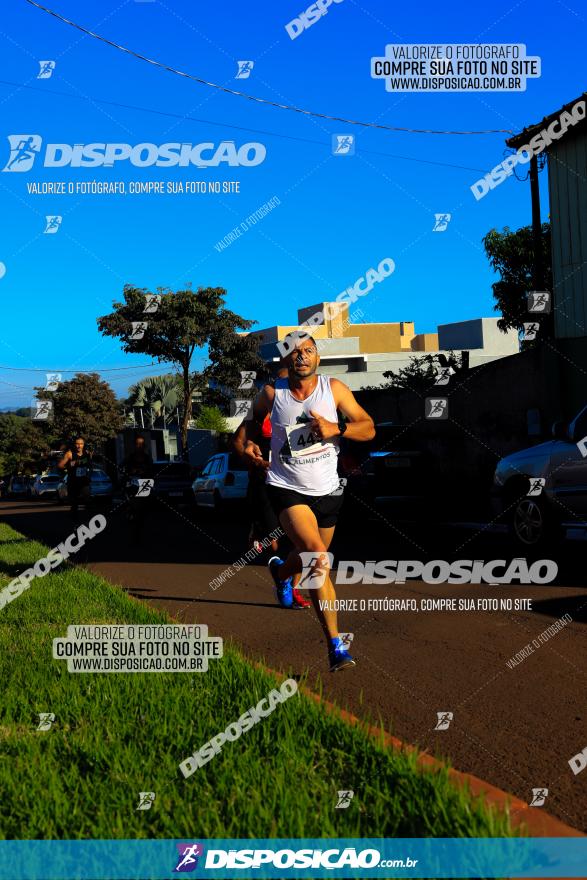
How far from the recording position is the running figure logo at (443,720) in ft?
15.1

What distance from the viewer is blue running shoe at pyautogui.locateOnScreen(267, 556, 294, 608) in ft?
24.6

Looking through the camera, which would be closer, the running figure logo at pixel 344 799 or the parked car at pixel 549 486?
the running figure logo at pixel 344 799

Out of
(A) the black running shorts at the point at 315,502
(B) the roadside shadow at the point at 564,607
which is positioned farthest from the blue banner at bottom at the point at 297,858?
(B) the roadside shadow at the point at 564,607

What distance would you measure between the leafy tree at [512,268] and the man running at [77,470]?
65.9 ft

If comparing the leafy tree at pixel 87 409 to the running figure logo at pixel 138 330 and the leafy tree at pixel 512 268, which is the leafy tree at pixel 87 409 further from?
the leafy tree at pixel 512 268

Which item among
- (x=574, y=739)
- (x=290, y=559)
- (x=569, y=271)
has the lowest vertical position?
(x=574, y=739)

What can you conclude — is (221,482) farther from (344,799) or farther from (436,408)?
(344,799)

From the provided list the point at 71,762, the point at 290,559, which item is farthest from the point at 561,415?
the point at 71,762

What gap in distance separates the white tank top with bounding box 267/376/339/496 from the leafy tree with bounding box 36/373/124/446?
63.2 m

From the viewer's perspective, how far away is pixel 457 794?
10.8 feet

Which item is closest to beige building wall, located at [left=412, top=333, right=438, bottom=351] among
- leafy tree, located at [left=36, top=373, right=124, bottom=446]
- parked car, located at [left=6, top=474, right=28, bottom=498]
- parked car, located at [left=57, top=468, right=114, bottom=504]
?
leafy tree, located at [left=36, top=373, right=124, bottom=446]

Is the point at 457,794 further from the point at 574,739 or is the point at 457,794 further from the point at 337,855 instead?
the point at 574,739

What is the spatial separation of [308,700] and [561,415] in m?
14.3

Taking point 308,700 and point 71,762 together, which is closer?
point 71,762
